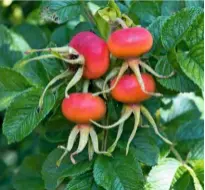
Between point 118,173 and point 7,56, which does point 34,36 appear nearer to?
point 7,56

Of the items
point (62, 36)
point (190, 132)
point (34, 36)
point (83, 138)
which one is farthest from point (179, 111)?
point (83, 138)

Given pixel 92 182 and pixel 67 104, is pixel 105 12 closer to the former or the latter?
pixel 67 104

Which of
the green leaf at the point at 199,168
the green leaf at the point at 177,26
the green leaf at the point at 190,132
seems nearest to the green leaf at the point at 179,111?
the green leaf at the point at 190,132

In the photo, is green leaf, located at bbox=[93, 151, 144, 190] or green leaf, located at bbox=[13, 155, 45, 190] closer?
green leaf, located at bbox=[93, 151, 144, 190]

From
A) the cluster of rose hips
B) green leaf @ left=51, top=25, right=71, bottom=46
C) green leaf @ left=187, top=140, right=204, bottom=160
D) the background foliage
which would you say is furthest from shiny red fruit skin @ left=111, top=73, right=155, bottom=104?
green leaf @ left=51, top=25, right=71, bottom=46

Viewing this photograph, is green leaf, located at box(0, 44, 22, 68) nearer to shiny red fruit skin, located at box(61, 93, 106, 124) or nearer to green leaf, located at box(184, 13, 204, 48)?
shiny red fruit skin, located at box(61, 93, 106, 124)

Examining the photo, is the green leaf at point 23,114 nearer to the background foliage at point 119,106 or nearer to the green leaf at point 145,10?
the background foliage at point 119,106

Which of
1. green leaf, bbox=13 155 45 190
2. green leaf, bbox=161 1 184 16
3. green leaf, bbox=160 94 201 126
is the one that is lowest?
green leaf, bbox=160 94 201 126
